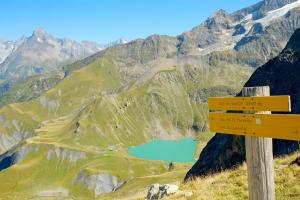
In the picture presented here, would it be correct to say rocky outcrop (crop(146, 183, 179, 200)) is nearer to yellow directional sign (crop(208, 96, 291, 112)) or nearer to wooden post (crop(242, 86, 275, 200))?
yellow directional sign (crop(208, 96, 291, 112))

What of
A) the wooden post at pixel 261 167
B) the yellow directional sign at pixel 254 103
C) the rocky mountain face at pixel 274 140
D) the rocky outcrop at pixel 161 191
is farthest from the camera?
the rocky mountain face at pixel 274 140

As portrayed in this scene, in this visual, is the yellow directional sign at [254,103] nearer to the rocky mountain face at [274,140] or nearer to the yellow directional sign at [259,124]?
the yellow directional sign at [259,124]

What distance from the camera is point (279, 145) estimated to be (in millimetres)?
59406

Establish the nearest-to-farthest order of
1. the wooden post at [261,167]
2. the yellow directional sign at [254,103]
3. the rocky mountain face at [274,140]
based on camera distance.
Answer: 1. the yellow directional sign at [254,103]
2. the wooden post at [261,167]
3. the rocky mountain face at [274,140]

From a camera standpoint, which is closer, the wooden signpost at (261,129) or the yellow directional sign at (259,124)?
the yellow directional sign at (259,124)

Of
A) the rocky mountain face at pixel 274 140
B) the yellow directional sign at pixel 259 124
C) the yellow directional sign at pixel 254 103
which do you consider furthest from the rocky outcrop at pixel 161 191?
the rocky mountain face at pixel 274 140

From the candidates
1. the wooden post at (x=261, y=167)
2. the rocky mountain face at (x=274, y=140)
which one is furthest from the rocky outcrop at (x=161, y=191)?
the rocky mountain face at (x=274, y=140)

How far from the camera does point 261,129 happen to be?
11.7 m

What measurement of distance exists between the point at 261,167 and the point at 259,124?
4.01 feet

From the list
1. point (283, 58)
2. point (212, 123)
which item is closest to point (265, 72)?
point (283, 58)

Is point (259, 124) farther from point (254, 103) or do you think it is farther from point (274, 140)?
point (274, 140)

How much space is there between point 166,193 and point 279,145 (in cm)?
4075

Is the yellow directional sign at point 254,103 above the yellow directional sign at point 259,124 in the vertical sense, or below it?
above

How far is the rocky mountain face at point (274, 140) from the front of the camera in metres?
64.4
